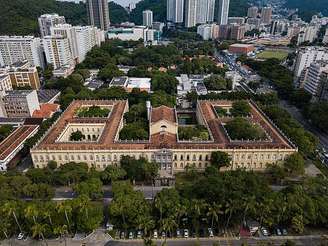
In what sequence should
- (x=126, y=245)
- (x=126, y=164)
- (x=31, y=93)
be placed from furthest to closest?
(x=31, y=93), (x=126, y=164), (x=126, y=245)

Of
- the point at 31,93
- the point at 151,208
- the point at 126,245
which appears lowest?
the point at 126,245

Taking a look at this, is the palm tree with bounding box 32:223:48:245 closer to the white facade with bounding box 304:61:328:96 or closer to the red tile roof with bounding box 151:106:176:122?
the red tile roof with bounding box 151:106:176:122

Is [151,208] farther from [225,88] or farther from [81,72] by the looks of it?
[81,72]

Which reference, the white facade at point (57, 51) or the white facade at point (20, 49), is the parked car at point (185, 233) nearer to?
the white facade at point (57, 51)

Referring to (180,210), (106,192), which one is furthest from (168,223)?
(106,192)

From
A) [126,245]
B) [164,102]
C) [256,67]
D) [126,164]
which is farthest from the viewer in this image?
[256,67]

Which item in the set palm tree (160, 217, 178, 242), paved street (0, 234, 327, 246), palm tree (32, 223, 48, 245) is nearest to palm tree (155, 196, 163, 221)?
palm tree (160, 217, 178, 242)

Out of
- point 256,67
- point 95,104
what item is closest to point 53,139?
point 95,104
